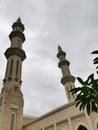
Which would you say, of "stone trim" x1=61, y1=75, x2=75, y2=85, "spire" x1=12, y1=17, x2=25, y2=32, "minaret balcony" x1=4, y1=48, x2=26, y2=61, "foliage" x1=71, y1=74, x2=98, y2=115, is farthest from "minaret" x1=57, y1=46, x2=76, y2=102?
"foliage" x1=71, y1=74, x2=98, y2=115

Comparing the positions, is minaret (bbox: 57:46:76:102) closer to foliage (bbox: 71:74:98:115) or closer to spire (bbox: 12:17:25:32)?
spire (bbox: 12:17:25:32)

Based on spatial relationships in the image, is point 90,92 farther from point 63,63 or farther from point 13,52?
point 63,63

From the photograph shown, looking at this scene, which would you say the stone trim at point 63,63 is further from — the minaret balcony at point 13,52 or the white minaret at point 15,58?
the minaret balcony at point 13,52

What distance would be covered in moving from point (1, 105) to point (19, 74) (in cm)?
502

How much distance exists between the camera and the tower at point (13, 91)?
1773 centimetres

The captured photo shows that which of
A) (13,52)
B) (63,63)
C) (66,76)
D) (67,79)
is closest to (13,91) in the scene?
(13,52)

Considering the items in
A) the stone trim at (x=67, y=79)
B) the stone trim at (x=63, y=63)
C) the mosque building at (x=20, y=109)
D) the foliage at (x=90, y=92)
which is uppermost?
the stone trim at (x=63, y=63)

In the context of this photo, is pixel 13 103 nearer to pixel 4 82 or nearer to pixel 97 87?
pixel 4 82

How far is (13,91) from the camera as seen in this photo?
785 inches

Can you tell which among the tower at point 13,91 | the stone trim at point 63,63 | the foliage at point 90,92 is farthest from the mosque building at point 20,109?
the foliage at point 90,92

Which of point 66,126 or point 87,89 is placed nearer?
point 87,89

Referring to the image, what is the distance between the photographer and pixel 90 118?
39.7ft

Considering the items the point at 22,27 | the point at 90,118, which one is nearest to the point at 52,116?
the point at 90,118

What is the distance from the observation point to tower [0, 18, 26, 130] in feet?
58.2
